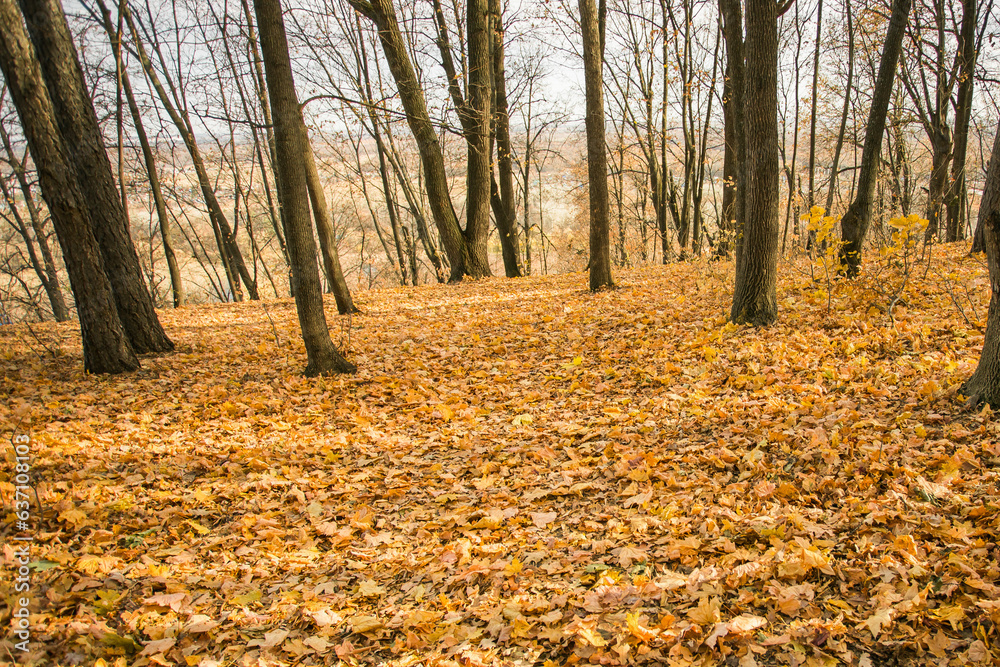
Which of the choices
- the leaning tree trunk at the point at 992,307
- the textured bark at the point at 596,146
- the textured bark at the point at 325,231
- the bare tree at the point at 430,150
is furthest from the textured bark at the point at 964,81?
the textured bark at the point at 325,231

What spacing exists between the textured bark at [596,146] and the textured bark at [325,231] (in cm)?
451

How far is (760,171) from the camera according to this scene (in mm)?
→ 5750

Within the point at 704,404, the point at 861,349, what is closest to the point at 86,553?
the point at 704,404

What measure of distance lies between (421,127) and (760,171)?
7371 millimetres

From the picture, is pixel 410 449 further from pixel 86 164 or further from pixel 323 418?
pixel 86 164

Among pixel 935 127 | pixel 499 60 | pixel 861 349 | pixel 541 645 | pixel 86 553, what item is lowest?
pixel 541 645

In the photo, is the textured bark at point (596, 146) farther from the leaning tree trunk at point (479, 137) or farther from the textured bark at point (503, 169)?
the textured bark at point (503, 169)

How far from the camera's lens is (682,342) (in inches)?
238

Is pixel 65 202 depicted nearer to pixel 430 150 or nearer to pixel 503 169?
pixel 430 150

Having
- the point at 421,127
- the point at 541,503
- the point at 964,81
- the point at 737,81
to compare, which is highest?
the point at 964,81

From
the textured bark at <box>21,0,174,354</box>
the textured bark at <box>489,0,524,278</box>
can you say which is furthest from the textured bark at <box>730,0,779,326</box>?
the textured bark at <box>489,0,524,278</box>

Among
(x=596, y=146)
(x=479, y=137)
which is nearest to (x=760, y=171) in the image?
(x=596, y=146)

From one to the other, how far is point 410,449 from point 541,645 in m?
2.41

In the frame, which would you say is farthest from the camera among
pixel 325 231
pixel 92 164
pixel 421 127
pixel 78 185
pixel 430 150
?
pixel 430 150
